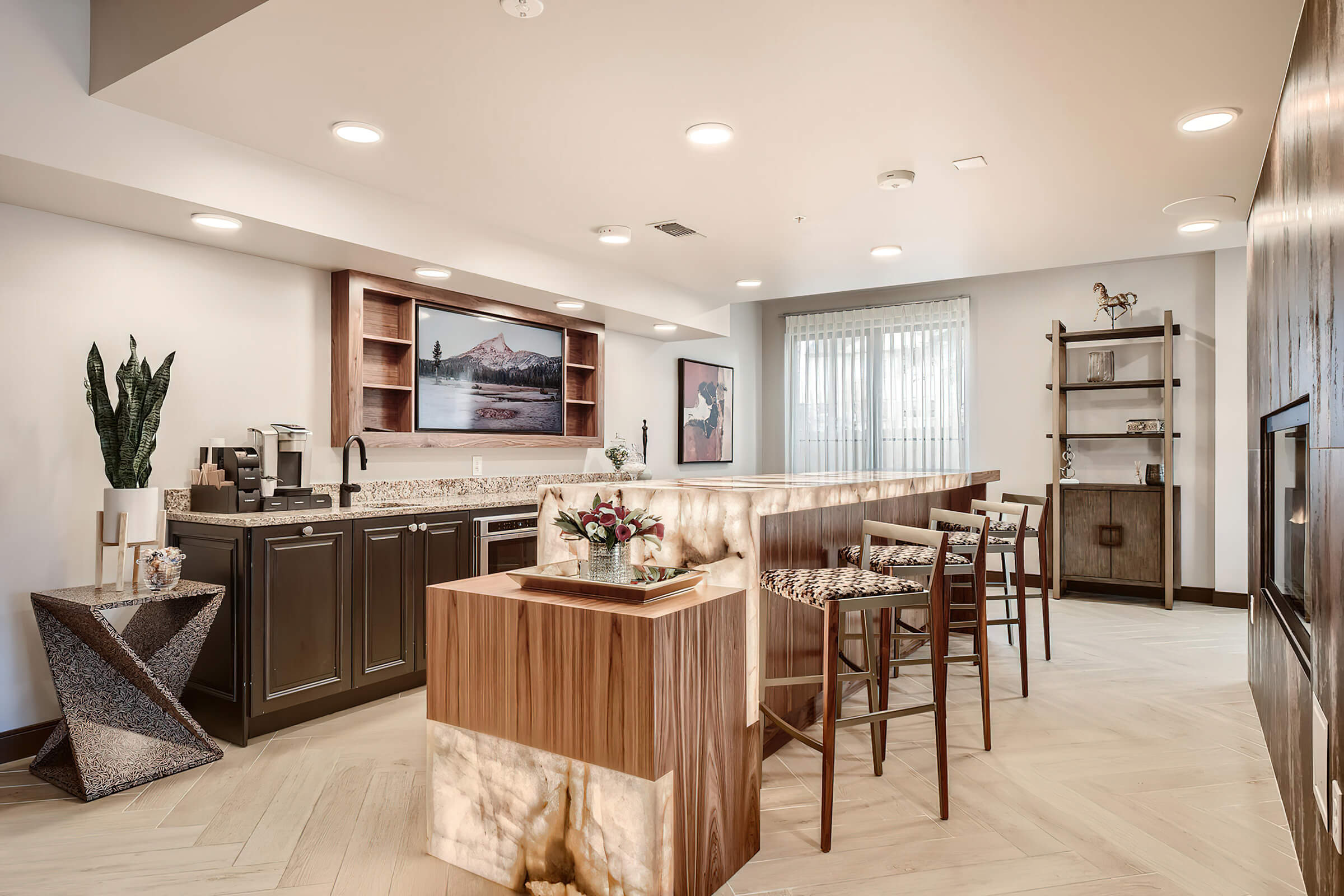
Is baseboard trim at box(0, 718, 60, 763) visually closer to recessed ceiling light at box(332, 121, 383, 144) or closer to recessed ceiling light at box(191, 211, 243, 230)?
recessed ceiling light at box(191, 211, 243, 230)

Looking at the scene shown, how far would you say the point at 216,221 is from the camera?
3.18 m

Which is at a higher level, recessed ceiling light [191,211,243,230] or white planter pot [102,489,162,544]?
recessed ceiling light [191,211,243,230]

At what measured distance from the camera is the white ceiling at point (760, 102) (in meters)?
2.12

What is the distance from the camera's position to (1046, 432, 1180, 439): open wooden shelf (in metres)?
5.56

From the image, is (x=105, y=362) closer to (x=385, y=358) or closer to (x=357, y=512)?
(x=357, y=512)

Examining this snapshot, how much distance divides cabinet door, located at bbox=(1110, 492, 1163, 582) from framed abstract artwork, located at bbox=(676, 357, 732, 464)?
3.36m

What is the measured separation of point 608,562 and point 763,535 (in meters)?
0.74

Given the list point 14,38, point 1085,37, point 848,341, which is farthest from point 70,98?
point 848,341

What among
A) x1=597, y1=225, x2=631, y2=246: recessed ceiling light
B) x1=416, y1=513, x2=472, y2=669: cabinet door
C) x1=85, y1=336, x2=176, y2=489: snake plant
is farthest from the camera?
x1=597, y1=225, x2=631, y2=246: recessed ceiling light

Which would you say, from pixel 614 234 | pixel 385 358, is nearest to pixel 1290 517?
pixel 614 234

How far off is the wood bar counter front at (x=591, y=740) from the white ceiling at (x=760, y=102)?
1.62m

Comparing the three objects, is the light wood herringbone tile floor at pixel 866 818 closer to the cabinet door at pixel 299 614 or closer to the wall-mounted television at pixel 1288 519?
the cabinet door at pixel 299 614

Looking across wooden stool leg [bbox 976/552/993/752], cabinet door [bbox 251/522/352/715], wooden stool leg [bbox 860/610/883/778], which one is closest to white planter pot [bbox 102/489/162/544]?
cabinet door [bbox 251/522/352/715]

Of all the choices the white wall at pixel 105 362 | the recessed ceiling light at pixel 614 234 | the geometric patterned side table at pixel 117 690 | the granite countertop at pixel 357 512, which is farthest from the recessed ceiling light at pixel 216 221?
the recessed ceiling light at pixel 614 234
